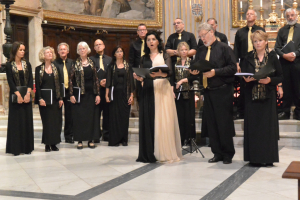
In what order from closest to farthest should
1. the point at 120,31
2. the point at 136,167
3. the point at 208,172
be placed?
1. the point at 208,172
2. the point at 136,167
3. the point at 120,31

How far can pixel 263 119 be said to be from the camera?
16.5ft

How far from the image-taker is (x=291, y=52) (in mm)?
6703

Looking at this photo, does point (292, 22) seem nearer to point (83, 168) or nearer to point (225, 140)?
point (225, 140)

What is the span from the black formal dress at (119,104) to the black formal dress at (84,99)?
12.3 inches

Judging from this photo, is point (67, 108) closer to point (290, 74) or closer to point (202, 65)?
point (202, 65)

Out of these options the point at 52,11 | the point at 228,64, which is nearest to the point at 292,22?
the point at 228,64

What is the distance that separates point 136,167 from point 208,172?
0.96 meters

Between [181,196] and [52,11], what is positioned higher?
[52,11]

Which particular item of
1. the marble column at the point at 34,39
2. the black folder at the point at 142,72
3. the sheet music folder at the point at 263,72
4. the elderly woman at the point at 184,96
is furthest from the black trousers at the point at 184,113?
the marble column at the point at 34,39

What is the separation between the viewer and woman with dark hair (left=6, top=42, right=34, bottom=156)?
6.37m

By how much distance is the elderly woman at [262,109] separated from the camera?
496 centimetres

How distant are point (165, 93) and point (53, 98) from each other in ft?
7.17

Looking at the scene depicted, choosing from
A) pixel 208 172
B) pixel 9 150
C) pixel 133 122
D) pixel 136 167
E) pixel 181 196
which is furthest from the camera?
pixel 133 122

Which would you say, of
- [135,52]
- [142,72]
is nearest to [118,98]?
[135,52]
